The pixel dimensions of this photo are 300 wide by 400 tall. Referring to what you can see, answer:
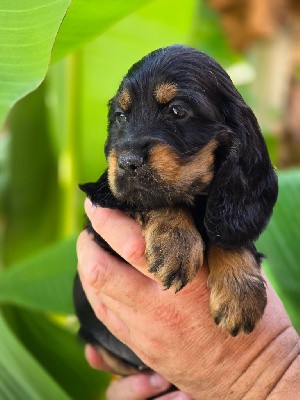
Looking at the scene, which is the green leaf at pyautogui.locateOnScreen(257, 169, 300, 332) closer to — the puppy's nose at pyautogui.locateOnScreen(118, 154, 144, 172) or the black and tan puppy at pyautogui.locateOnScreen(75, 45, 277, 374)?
the black and tan puppy at pyautogui.locateOnScreen(75, 45, 277, 374)

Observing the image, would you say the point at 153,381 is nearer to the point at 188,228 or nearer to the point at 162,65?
the point at 188,228

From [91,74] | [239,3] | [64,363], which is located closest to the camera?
[64,363]

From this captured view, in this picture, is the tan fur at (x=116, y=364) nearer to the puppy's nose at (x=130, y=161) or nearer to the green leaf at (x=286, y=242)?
the green leaf at (x=286, y=242)

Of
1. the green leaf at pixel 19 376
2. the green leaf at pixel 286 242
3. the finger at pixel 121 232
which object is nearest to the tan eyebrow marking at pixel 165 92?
the finger at pixel 121 232

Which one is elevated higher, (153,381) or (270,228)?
(270,228)

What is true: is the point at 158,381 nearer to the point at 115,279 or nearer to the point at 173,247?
the point at 115,279

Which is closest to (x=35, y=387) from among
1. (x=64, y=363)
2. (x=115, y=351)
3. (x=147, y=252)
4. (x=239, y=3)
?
(x=115, y=351)

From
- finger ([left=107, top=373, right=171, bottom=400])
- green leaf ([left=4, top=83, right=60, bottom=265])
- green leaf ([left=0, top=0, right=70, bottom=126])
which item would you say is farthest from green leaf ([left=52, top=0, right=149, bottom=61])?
green leaf ([left=4, top=83, right=60, bottom=265])
